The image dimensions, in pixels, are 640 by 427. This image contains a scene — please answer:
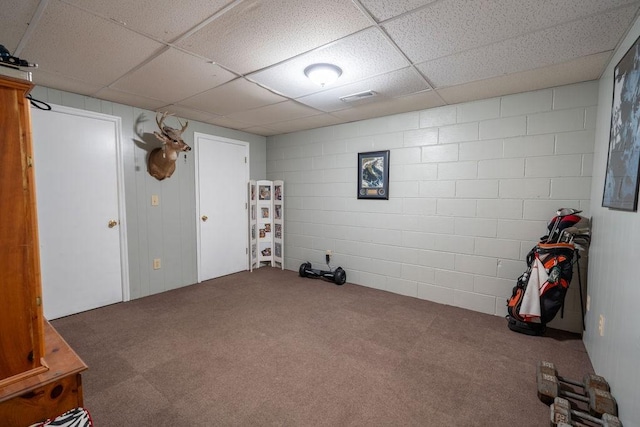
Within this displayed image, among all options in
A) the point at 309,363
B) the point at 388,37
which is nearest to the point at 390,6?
the point at 388,37

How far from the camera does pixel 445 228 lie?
3502 mm

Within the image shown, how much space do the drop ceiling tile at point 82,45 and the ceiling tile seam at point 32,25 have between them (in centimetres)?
2

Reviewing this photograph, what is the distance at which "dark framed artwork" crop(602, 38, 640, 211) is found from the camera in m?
1.62

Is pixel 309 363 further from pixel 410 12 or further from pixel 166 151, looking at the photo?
pixel 166 151

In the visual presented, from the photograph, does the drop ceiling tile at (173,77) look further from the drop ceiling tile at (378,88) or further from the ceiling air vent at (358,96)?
the ceiling air vent at (358,96)

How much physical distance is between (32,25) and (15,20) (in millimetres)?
76

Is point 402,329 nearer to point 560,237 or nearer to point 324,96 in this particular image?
point 560,237

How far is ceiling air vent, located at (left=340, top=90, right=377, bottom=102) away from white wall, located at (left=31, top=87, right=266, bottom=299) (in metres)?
2.32

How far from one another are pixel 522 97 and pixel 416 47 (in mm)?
1644

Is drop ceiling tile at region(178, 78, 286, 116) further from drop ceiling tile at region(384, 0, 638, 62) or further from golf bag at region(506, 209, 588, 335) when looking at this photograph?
golf bag at region(506, 209, 588, 335)

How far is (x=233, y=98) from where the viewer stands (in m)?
3.23

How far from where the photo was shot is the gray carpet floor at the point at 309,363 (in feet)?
5.85

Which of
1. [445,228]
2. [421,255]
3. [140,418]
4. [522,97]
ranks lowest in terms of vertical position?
[140,418]

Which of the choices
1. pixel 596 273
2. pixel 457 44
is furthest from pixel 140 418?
pixel 596 273
